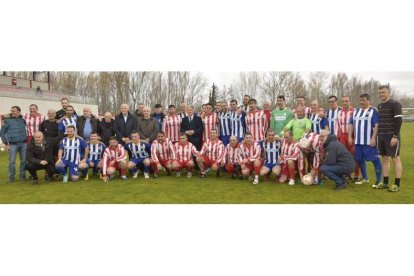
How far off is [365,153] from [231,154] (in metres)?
2.88

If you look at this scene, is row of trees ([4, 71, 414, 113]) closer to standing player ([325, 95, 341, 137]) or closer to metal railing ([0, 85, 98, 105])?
metal railing ([0, 85, 98, 105])

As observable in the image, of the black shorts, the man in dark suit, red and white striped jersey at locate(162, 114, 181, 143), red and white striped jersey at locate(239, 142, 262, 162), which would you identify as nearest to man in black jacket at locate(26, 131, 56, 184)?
red and white striped jersey at locate(162, 114, 181, 143)

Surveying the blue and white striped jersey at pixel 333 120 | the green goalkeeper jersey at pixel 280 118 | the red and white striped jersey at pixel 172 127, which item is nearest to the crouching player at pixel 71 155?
the red and white striped jersey at pixel 172 127

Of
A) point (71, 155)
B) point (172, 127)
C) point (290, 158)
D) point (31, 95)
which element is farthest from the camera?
point (31, 95)

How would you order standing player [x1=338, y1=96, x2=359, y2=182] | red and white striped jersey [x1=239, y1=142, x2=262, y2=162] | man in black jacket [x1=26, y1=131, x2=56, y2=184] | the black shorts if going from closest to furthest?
the black shorts, standing player [x1=338, y1=96, x2=359, y2=182], man in black jacket [x1=26, y1=131, x2=56, y2=184], red and white striped jersey [x1=239, y1=142, x2=262, y2=162]

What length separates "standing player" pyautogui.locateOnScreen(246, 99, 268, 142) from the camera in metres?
→ 7.53

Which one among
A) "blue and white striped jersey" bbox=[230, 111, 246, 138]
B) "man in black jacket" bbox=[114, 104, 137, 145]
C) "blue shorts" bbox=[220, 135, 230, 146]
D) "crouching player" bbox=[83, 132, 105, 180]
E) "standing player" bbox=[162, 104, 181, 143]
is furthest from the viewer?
"standing player" bbox=[162, 104, 181, 143]

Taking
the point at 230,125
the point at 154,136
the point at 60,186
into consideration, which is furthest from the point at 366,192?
the point at 60,186

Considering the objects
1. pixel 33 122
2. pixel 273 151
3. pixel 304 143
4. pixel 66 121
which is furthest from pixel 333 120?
pixel 33 122

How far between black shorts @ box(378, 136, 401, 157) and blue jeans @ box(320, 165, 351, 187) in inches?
29.8

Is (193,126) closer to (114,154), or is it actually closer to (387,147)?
(114,154)

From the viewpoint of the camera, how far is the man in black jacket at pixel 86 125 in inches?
299

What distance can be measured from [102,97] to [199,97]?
9.62m

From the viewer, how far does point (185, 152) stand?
740 cm
